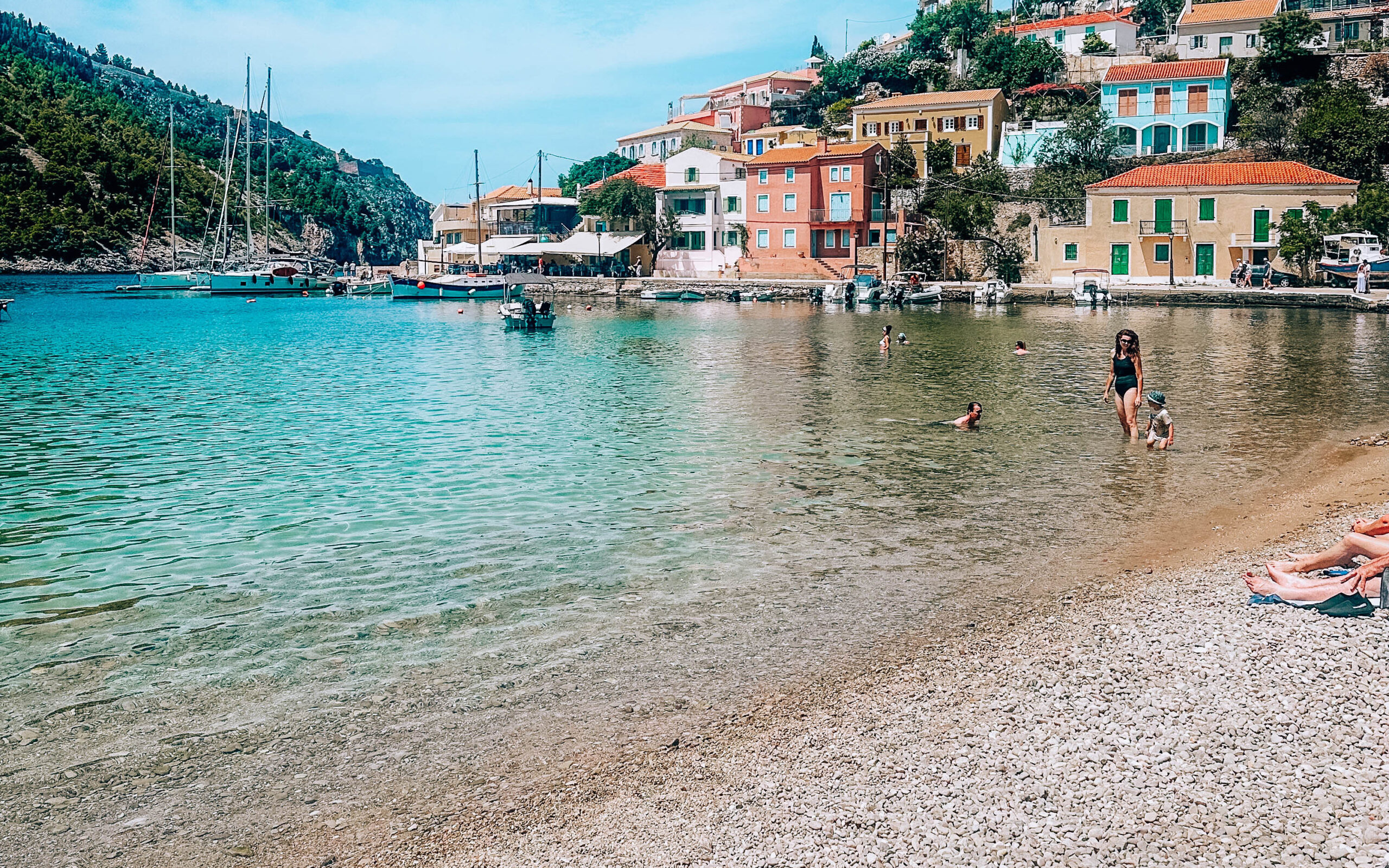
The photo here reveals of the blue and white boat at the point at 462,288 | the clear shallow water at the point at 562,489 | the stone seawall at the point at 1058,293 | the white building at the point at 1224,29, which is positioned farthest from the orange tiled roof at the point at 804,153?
the clear shallow water at the point at 562,489

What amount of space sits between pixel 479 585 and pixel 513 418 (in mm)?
12540

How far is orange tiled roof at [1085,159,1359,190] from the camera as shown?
184ft

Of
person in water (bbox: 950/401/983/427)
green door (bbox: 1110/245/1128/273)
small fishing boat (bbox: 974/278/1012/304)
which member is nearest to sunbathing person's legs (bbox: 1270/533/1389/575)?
person in water (bbox: 950/401/983/427)

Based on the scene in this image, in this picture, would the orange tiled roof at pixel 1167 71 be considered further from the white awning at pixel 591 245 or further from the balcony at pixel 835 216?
the white awning at pixel 591 245

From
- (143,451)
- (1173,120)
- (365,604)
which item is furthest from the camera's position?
(1173,120)

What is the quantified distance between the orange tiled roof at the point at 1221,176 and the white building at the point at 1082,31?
27695 mm

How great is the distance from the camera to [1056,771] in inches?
242

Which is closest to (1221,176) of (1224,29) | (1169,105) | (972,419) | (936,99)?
(1169,105)

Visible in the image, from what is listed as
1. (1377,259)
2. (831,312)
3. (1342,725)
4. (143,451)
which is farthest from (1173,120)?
(1342,725)

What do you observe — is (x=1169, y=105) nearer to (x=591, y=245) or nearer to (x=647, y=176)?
(x=647, y=176)

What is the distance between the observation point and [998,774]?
20.2 feet

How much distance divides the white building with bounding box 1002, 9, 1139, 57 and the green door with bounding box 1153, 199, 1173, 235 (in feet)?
98.9

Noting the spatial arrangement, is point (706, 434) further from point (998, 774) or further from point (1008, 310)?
point (1008, 310)

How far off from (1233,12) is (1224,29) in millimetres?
1478
